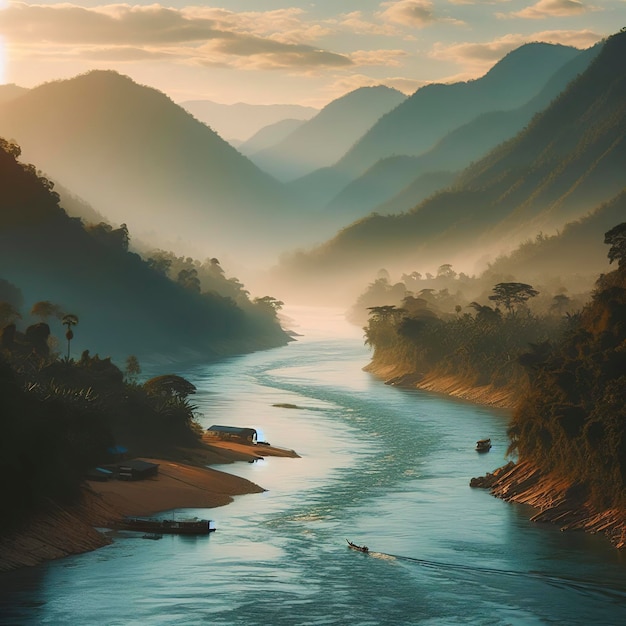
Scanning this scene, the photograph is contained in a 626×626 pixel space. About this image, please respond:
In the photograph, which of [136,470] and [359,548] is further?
[136,470]

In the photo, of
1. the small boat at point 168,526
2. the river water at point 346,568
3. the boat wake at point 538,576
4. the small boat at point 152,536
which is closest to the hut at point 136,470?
the river water at point 346,568

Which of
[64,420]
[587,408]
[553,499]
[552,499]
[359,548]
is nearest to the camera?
[359,548]

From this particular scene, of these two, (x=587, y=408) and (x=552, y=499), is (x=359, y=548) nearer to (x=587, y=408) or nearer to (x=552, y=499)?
(x=552, y=499)

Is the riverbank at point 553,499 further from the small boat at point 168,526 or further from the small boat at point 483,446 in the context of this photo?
the small boat at point 168,526

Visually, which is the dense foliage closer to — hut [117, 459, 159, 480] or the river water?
the river water

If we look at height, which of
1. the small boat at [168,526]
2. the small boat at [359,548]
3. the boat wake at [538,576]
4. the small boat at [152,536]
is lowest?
the boat wake at [538,576]

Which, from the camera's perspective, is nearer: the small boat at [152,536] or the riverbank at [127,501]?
the riverbank at [127,501]

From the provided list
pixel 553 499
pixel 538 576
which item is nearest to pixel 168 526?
pixel 538 576

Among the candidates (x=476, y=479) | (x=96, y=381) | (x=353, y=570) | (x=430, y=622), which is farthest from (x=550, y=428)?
(x=96, y=381)

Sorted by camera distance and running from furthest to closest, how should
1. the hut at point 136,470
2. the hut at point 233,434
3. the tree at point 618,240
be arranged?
the tree at point 618,240 < the hut at point 233,434 < the hut at point 136,470
